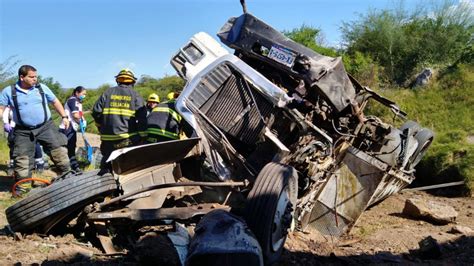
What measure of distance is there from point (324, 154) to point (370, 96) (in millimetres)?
1413

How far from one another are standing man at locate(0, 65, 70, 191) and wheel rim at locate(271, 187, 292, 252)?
3.16 metres

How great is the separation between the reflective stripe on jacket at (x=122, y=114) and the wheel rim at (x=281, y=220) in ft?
8.43

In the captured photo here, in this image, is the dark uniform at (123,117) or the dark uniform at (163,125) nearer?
the dark uniform at (163,125)

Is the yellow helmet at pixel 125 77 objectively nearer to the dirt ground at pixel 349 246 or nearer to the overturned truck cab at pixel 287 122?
the overturned truck cab at pixel 287 122

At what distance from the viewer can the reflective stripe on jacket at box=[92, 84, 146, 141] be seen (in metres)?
5.79

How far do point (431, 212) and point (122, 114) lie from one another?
4.03 meters

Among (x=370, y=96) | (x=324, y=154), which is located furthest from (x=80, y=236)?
(x=370, y=96)

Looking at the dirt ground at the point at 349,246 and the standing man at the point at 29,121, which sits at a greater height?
the standing man at the point at 29,121

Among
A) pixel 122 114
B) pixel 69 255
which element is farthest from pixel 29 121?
pixel 69 255

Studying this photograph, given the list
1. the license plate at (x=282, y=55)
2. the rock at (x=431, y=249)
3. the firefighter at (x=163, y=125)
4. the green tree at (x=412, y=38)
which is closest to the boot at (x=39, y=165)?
the firefighter at (x=163, y=125)

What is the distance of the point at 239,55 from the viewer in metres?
5.30

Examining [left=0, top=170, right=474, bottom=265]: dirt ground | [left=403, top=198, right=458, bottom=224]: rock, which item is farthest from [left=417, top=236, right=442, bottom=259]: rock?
[left=403, top=198, right=458, bottom=224]: rock

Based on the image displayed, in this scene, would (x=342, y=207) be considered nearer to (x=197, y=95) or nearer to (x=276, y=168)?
(x=276, y=168)

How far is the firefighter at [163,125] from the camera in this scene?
211 inches
